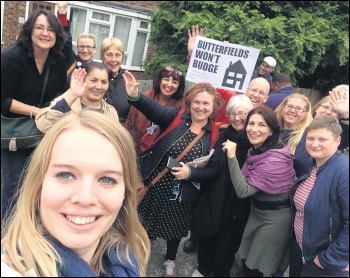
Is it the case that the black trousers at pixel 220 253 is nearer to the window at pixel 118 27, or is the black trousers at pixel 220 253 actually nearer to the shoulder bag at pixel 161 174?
the shoulder bag at pixel 161 174

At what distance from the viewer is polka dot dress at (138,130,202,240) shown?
8.80ft

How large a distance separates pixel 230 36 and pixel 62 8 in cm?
481

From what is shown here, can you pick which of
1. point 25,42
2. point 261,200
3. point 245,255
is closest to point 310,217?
point 261,200

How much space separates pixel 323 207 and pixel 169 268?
56.8 inches

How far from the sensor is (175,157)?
2.57 meters

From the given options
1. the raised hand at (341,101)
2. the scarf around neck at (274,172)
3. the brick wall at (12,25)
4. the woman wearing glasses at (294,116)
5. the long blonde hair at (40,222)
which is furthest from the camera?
the brick wall at (12,25)

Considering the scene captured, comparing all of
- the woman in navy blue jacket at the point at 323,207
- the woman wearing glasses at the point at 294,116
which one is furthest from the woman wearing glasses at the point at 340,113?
the woman wearing glasses at the point at 294,116

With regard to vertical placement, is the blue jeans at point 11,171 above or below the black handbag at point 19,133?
below

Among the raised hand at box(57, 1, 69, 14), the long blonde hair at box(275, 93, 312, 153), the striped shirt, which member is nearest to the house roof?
the raised hand at box(57, 1, 69, 14)

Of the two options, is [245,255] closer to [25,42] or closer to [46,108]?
[46,108]

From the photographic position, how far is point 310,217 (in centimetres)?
172

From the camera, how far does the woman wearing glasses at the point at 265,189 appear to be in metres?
2.21

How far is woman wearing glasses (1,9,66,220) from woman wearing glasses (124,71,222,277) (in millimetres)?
562

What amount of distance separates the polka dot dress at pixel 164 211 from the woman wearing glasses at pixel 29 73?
0.93 metres
